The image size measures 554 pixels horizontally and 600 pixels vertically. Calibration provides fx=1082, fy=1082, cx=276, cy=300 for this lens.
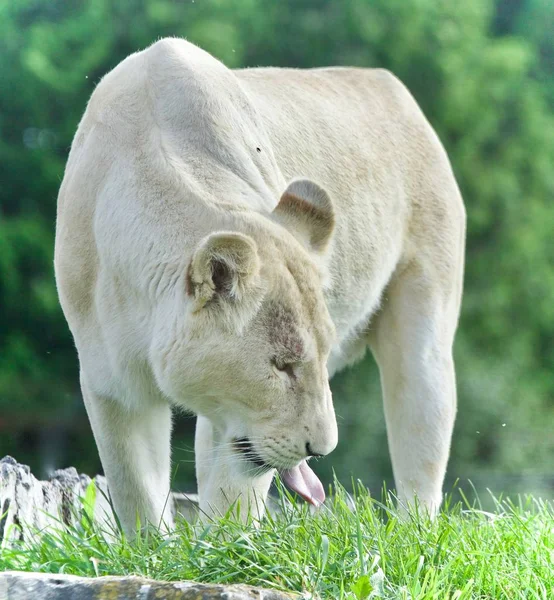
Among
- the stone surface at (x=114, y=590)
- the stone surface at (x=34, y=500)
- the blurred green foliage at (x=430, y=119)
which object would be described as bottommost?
the blurred green foliage at (x=430, y=119)

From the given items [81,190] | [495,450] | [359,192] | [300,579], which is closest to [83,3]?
[495,450]

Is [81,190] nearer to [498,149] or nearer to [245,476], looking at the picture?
[245,476]

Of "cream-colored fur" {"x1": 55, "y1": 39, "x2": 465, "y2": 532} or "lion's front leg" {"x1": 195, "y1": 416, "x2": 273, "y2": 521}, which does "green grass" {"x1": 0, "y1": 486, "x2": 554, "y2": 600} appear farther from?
"cream-colored fur" {"x1": 55, "y1": 39, "x2": 465, "y2": 532}

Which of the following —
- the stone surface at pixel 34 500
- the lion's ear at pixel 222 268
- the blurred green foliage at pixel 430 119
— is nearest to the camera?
the lion's ear at pixel 222 268

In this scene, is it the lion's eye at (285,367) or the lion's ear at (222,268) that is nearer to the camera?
the lion's ear at (222,268)

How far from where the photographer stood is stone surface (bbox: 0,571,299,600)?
2730mm

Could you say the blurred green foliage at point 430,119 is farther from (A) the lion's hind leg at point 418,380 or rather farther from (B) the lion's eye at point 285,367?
(B) the lion's eye at point 285,367

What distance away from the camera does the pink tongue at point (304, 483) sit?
3.38 meters

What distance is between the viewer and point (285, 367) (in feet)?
10.3

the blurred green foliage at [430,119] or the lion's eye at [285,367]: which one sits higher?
the lion's eye at [285,367]

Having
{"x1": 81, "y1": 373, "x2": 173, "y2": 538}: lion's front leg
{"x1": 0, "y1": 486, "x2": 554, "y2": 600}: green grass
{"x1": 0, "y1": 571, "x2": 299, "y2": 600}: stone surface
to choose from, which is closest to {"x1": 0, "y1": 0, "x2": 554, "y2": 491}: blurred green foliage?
{"x1": 81, "y1": 373, "x2": 173, "y2": 538}: lion's front leg

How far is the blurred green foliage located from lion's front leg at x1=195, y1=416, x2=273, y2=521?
6745 mm

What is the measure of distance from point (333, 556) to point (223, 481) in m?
0.84

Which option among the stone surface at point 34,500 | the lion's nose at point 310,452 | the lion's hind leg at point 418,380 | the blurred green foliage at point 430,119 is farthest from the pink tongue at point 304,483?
the blurred green foliage at point 430,119
